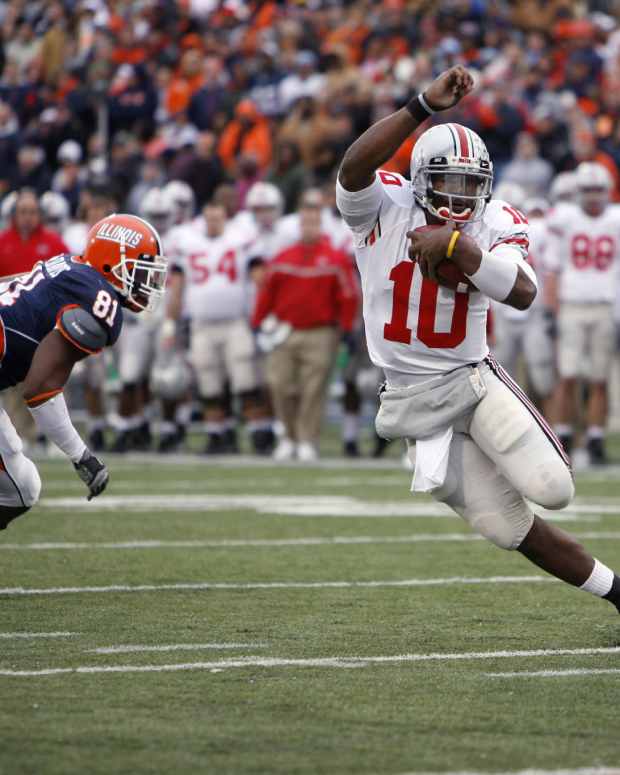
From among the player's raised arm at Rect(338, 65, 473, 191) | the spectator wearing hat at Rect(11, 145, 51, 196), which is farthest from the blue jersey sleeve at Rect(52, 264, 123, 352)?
the spectator wearing hat at Rect(11, 145, 51, 196)

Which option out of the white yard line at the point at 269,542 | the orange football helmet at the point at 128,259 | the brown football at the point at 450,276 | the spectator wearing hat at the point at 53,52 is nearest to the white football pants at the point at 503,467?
the brown football at the point at 450,276

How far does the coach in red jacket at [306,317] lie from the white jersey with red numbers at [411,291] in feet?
21.7

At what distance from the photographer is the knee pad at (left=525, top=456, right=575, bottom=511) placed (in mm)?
4590

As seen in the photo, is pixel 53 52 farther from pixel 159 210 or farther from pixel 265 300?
pixel 265 300

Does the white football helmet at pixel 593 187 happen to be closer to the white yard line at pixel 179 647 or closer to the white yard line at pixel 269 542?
the white yard line at pixel 269 542

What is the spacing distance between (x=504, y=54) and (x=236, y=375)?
15.4ft

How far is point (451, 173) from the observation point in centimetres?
465

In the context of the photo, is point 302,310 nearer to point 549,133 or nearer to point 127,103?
point 549,133

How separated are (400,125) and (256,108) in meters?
11.5

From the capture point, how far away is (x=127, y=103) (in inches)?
658

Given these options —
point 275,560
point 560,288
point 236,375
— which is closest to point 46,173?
point 236,375

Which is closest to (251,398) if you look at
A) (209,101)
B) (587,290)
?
(587,290)

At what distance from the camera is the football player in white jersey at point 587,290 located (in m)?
11.1

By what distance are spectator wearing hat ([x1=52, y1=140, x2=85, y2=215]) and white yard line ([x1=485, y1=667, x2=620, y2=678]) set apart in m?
11.5
